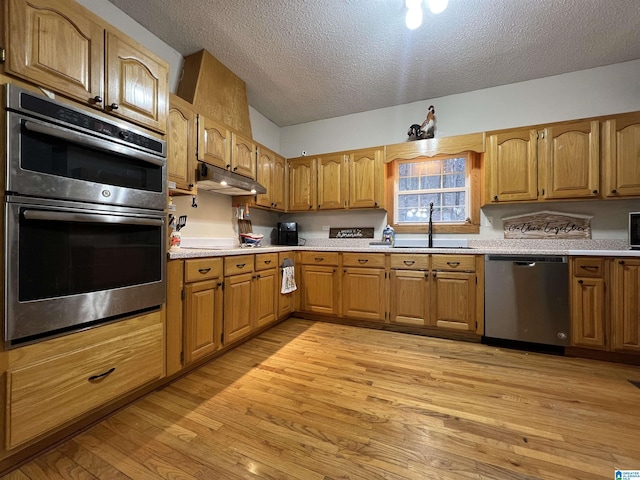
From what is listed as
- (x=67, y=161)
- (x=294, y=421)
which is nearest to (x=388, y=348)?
(x=294, y=421)

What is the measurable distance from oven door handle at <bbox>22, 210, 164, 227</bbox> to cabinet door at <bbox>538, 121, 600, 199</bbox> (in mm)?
3507

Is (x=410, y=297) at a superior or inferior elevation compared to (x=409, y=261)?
inferior

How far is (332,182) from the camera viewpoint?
3.50 m

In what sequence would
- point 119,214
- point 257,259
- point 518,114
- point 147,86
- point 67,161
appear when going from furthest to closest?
point 518,114 → point 257,259 → point 147,86 → point 119,214 → point 67,161

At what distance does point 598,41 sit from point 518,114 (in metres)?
0.76

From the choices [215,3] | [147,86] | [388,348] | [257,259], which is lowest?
[388,348]

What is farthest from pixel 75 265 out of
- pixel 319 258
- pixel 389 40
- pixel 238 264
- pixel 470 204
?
pixel 470 204

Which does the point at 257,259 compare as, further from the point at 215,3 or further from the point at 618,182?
the point at 618,182

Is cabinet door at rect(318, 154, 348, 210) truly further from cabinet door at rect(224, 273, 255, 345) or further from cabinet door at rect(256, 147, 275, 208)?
cabinet door at rect(224, 273, 255, 345)

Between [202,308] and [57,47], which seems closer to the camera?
[57,47]

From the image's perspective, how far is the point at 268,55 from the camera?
2.49 metres

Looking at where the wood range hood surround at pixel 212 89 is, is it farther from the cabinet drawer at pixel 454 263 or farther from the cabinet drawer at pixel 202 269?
Result: the cabinet drawer at pixel 454 263

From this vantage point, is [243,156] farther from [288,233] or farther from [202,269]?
[202,269]

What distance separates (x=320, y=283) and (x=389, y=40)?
252 cm
